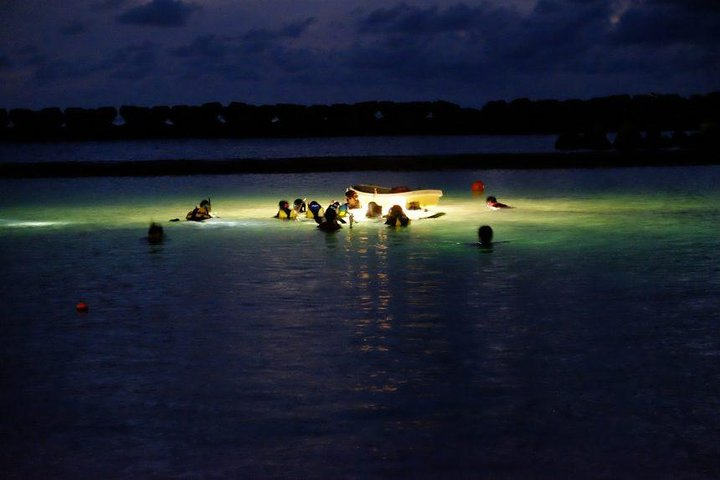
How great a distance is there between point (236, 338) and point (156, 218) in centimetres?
1788

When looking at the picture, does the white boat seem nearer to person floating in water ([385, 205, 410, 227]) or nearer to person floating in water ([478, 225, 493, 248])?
person floating in water ([385, 205, 410, 227])

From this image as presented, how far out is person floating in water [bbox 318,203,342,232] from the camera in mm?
26344

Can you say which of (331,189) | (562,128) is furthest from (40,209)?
(562,128)

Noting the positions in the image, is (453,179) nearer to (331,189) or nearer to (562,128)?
(331,189)

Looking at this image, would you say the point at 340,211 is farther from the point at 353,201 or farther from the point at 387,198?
the point at 387,198

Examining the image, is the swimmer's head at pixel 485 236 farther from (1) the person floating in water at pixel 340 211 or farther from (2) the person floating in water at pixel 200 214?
(2) the person floating in water at pixel 200 214

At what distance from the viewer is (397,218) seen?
2722 centimetres

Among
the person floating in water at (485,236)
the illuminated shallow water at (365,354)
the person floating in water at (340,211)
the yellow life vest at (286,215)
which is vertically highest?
the person floating in water at (340,211)

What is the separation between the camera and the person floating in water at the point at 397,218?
27.2 metres

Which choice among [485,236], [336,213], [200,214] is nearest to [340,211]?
[336,213]

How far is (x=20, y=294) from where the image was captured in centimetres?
1816

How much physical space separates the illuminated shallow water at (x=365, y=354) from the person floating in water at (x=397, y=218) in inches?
29.1

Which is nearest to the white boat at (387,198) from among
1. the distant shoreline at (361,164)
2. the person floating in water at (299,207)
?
the person floating in water at (299,207)

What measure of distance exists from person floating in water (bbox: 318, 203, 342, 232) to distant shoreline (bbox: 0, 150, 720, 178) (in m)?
29.6
